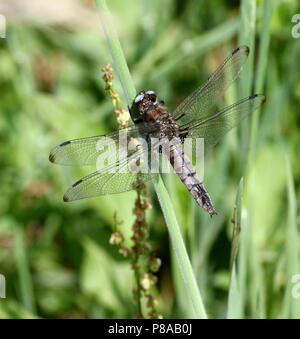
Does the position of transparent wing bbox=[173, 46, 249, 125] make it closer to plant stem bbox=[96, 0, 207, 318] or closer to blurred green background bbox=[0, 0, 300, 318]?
blurred green background bbox=[0, 0, 300, 318]

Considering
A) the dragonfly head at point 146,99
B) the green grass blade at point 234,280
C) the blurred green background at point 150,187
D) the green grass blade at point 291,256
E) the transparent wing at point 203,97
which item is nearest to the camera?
the green grass blade at point 234,280

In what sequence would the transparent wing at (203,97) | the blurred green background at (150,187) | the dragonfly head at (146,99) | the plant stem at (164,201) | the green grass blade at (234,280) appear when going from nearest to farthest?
1. the plant stem at (164,201)
2. the green grass blade at (234,280)
3. the dragonfly head at (146,99)
4. the transparent wing at (203,97)
5. the blurred green background at (150,187)

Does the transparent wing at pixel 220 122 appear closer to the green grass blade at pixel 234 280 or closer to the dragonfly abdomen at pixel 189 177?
the dragonfly abdomen at pixel 189 177

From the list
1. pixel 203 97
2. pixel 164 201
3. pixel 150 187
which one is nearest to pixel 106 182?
pixel 164 201

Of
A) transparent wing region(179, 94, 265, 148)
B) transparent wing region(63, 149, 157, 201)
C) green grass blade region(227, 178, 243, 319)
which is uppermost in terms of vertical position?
transparent wing region(179, 94, 265, 148)

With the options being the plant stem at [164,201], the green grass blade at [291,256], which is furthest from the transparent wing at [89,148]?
the green grass blade at [291,256]

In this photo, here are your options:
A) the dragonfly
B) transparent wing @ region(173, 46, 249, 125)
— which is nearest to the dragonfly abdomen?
the dragonfly
